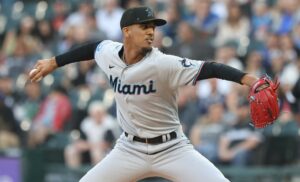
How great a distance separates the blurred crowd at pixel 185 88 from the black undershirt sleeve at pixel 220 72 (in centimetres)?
417

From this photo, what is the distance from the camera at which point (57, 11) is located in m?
15.7

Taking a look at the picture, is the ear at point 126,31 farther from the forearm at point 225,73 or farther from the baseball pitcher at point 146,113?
the forearm at point 225,73

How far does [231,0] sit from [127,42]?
6618mm

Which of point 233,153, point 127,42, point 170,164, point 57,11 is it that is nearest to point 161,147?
point 170,164

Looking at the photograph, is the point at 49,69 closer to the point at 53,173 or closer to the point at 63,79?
the point at 53,173

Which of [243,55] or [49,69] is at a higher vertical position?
[49,69]

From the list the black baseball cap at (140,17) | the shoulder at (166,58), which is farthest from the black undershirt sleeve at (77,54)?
the shoulder at (166,58)

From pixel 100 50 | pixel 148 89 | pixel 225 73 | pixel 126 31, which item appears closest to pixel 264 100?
pixel 225 73

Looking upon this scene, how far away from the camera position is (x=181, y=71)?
6.33 meters

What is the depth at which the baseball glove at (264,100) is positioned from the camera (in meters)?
5.96

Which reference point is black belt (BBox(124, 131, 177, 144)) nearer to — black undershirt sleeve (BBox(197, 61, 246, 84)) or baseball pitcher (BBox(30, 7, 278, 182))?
baseball pitcher (BBox(30, 7, 278, 182))

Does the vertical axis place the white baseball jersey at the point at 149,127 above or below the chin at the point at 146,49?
below

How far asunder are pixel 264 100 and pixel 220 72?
36 cm

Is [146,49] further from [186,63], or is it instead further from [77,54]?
[77,54]
